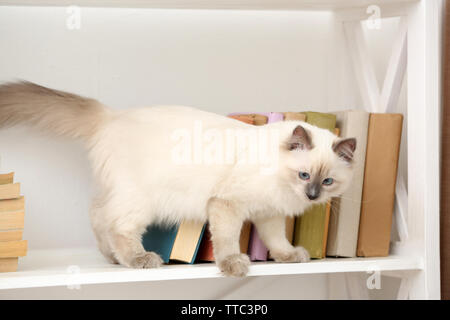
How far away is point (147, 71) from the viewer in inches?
56.8

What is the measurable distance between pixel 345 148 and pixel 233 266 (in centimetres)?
38

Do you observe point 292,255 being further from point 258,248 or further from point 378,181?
point 378,181

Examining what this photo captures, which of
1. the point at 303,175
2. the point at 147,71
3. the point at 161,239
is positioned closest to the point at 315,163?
the point at 303,175

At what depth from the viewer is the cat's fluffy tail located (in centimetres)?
121

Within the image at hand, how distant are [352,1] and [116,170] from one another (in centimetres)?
78

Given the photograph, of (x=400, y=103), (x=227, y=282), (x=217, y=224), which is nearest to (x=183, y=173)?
(x=217, y=224)

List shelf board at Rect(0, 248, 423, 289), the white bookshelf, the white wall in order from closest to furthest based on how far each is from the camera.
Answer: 1. shelf board at Rect(0, 248, 423, 289)
2. the white bookshelf
3. the white wall

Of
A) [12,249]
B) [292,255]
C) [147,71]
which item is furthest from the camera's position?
[147,71]

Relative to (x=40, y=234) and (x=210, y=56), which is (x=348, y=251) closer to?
(x=210, y=56)

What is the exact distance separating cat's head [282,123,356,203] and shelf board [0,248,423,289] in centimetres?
17

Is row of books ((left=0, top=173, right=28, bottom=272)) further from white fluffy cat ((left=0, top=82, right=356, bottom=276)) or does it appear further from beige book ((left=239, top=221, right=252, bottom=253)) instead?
beige book ((left=239, top=221, right=252, bottom=253))

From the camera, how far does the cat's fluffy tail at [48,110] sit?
1210 mm
